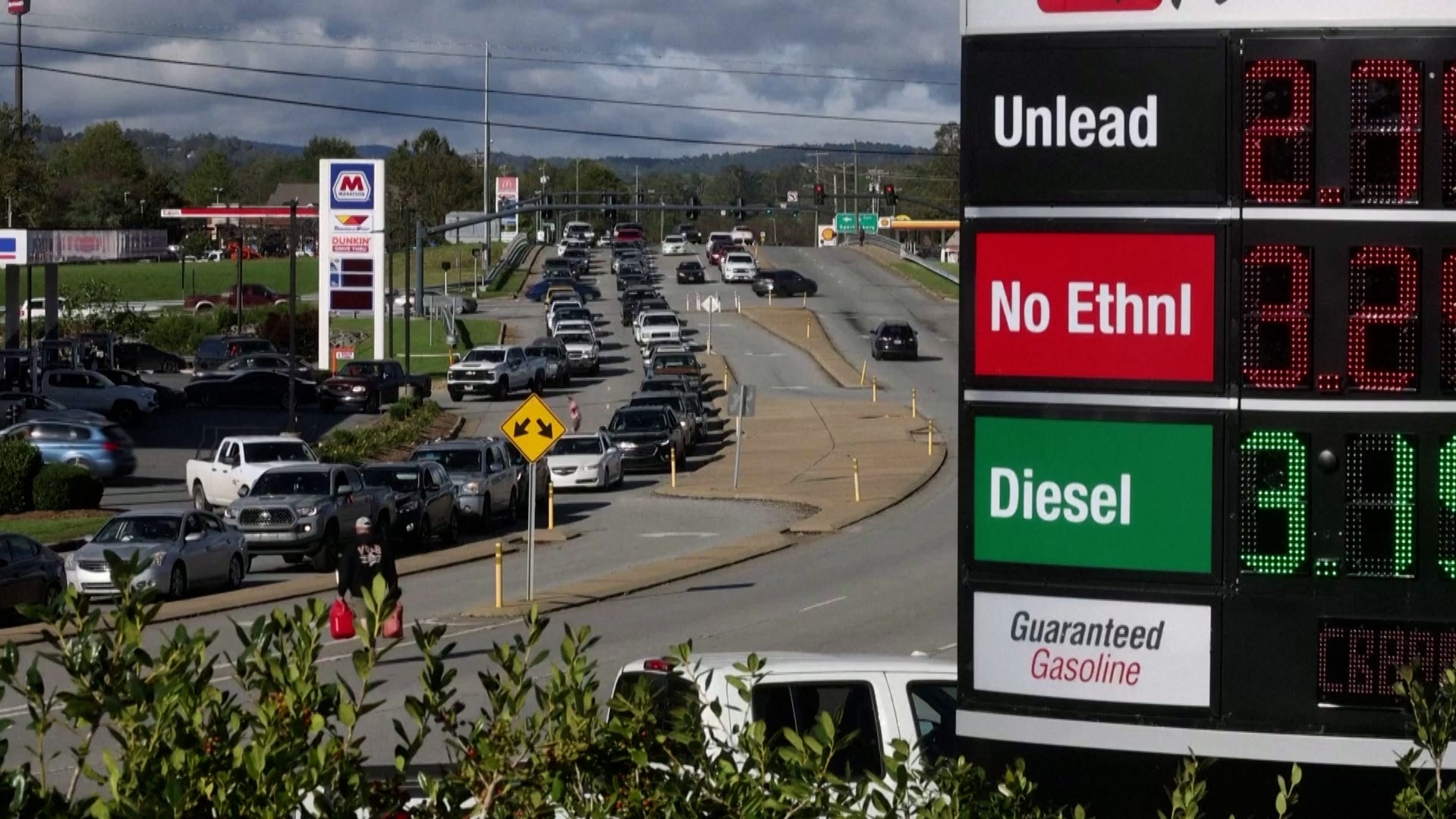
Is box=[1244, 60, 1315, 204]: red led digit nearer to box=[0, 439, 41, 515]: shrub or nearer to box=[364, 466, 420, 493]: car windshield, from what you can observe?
box=[364, 466, 420, 493]: car windshield

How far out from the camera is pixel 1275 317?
6.32 m

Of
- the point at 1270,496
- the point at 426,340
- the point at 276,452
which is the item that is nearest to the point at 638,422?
the point at 276,452

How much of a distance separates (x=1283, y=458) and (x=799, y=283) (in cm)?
9035

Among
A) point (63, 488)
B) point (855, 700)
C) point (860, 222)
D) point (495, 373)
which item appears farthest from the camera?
point (860, 222)

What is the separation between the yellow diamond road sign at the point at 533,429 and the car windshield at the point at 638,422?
21125mm

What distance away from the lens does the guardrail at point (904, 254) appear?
106206mm

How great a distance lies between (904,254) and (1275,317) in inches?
4479

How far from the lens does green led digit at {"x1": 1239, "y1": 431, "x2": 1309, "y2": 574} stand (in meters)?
6.30

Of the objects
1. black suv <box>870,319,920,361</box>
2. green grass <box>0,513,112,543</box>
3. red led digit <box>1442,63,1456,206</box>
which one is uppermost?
red led digit <box>1442,63,1456,206</box>

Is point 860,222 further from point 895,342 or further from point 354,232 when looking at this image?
point 354,232

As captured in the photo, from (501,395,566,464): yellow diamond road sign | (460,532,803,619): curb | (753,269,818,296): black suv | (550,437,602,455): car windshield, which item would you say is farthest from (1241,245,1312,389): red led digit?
(753,269,818,296): black suv

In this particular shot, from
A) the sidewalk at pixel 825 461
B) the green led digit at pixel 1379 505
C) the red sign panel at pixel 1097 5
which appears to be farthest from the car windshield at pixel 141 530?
the green led digit at pixel 1379 505

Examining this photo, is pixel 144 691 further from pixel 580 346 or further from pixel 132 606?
pixel 580 346

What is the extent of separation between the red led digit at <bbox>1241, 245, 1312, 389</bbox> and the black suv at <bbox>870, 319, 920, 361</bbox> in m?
→ 63.6
